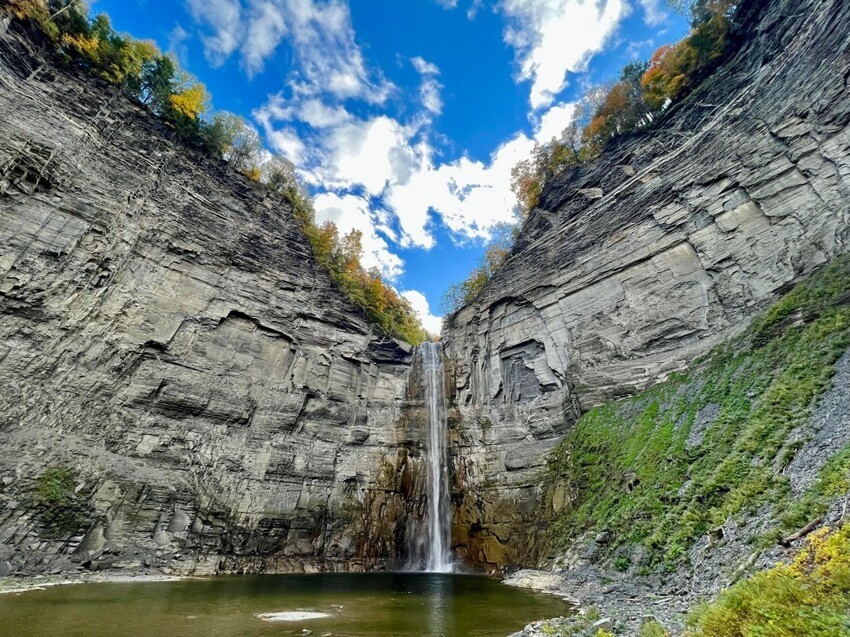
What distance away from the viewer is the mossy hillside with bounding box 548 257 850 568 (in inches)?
377

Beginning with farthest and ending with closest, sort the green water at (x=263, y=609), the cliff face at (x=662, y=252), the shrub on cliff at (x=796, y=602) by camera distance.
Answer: the cliff face at (x=662, y=252), the green water at (x=263, y=609), the shrub on cliff at (x=796, y=602)

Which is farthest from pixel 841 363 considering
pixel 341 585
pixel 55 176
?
pixel 55 176

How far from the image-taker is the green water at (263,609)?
26.0ft

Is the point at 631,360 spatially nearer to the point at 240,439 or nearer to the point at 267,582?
the point at 267,582

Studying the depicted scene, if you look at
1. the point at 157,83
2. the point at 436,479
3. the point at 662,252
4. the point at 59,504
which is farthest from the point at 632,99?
the point at 59,504

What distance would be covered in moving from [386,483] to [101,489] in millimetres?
12946

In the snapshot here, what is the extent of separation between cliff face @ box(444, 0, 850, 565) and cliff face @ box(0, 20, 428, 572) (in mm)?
6318

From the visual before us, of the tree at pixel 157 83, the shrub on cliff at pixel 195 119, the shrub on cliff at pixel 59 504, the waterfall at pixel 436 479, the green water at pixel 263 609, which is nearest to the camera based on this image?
the green water at pixel 263 609

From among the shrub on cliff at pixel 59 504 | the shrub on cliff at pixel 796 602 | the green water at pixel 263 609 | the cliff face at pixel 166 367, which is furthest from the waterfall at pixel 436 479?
the shrub on cliff at pixel 796 602

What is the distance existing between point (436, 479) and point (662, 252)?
54.8 feet

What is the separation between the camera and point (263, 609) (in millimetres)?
10203

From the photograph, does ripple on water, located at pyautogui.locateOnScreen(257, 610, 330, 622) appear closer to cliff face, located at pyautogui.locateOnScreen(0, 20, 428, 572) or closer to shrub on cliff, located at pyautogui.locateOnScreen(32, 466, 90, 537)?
→ cliff face, located at pyautogui.locateOnScreen(0, 20, 428, 572)

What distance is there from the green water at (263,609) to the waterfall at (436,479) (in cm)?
799

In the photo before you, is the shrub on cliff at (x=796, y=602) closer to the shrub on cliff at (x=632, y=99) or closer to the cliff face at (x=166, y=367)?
the cliff face at (x=166, y=367)
